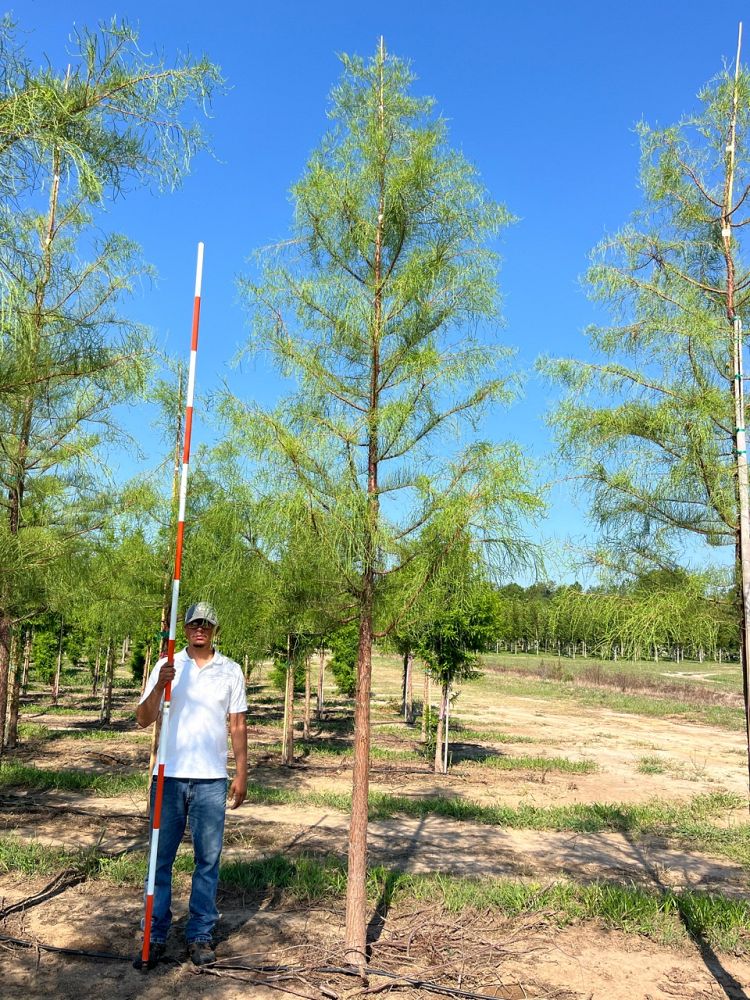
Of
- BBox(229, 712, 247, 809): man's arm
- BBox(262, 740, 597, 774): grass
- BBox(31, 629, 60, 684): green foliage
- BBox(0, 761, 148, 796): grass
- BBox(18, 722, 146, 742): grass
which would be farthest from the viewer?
BBox(31, 629, 60, 684): green foliage

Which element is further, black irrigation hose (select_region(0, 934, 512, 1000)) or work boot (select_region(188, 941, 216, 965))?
work boot (select_region(188, 941, 216, 965))

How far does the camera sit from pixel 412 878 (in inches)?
265

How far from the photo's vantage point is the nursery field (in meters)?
4.54

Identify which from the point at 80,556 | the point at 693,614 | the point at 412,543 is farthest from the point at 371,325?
the point at 80,556

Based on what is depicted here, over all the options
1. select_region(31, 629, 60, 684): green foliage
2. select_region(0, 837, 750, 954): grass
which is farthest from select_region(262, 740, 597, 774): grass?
select_region(31, 629, 60, 684): green foliage

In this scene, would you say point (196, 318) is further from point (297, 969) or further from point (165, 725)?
point (297, 969)

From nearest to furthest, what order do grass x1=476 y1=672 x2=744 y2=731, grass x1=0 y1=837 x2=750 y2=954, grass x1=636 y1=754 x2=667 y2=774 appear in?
grass x1=0 y1=837 x2=750 y2=954 → grass x1=636 y1=754 x2=667 y2=774 → grass x1=476 y1=672 x2=744 y2=731

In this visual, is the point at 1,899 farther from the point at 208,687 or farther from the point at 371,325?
the point at 371,325

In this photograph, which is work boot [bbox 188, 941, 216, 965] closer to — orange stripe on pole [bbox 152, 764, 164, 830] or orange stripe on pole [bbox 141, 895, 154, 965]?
orange stripe on pole [bbox 141, 895, 154, 965]

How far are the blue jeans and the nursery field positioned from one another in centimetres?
24

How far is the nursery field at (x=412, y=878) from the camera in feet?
14.9

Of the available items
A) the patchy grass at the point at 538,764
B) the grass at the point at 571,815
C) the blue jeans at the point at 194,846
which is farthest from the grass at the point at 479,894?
the patchy grass at the point at 538,764

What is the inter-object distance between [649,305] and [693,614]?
8.75 ft

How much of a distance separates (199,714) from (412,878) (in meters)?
3.28
